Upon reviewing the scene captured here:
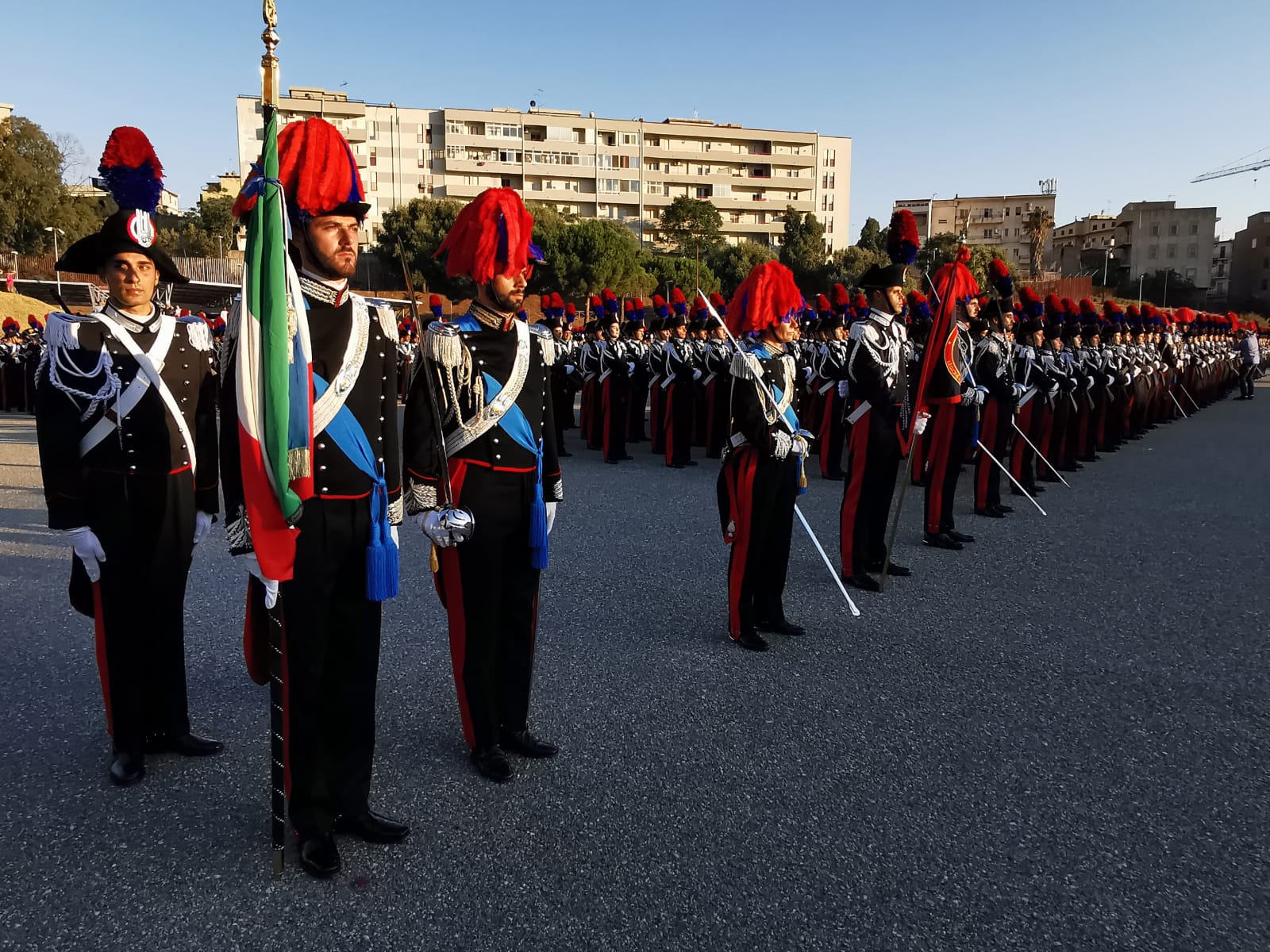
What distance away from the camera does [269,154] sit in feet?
8.11

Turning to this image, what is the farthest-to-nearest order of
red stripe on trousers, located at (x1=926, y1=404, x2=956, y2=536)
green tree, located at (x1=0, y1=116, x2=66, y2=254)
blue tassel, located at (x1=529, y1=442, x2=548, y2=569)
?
green tree, located at (x1=0, y1=116, x2=66, y2=254), red stripe on trousers, located at (x1=926, y1=404, x2=956, y2=536), blue tassel, located at (x1=529, y1=442, x2=548, y2=569)

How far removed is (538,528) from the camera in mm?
3408

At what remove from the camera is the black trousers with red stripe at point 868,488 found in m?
6.15

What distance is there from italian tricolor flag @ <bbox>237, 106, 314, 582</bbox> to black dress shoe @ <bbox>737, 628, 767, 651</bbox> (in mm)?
2798

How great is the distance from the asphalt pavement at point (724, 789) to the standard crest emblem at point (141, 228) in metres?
2.04

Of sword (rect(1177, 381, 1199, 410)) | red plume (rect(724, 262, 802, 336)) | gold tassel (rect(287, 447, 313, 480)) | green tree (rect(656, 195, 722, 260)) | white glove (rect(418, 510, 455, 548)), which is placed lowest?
white glove (rect(418, 510, 455, 548))

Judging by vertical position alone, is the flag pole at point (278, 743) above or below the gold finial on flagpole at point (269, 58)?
below

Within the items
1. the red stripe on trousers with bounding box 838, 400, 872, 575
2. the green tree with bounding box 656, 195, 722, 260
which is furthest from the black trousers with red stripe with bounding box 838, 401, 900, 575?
the green tree with bounding box 656, 195, 722, 260

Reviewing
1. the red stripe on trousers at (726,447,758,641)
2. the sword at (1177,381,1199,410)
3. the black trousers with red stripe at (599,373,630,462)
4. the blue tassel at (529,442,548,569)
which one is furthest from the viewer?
the sword at (1177,381,1199,410)

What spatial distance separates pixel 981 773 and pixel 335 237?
308 centimetres

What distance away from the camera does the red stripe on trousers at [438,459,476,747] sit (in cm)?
337

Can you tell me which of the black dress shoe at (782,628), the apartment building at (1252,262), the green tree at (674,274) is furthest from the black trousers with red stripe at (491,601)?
the apartment building at (1252,262)

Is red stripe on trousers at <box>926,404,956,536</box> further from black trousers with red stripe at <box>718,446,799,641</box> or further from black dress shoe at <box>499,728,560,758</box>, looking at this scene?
black dress shoe at <box>499,728,560,758</box>

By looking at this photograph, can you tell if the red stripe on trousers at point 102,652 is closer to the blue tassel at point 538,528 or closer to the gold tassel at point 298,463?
the gold tassel at point 298,463
